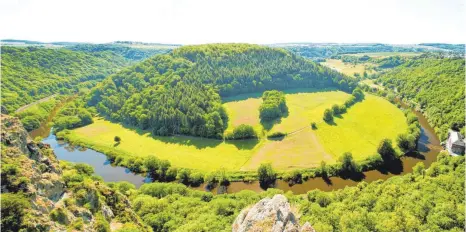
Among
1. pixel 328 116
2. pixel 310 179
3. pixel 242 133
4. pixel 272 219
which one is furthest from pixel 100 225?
pixel 328 116

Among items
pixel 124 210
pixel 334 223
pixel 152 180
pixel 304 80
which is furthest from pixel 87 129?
pixel 304 80

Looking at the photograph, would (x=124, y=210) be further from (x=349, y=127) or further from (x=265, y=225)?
(x=349, y=127)

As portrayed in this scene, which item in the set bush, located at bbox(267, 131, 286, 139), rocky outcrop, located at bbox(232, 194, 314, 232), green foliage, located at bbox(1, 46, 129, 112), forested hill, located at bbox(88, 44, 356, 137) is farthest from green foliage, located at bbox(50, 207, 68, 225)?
green foliage, located at bbox(1, 46, 129, 112)

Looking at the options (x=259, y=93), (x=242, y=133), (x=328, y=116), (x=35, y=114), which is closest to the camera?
(x=242, y=133)

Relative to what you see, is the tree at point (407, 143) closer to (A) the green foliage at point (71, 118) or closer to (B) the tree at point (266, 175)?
(B) the tree at point (266, 175)

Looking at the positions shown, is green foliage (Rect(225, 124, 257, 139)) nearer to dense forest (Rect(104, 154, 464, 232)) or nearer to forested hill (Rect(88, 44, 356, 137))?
forested hill (Rect(88, 44, 356, 137))

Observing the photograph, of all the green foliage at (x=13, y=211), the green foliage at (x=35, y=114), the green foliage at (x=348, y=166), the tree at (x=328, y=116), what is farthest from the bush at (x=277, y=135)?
the green foliage at (x=35, y=114)

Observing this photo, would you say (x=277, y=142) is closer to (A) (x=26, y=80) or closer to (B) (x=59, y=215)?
(B) (x=59, y=215)
